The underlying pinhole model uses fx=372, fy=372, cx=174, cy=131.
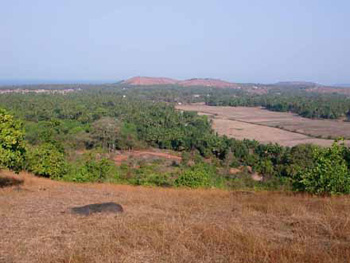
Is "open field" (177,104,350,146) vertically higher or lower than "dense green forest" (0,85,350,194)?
lower

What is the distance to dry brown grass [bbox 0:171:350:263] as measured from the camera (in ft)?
17.5

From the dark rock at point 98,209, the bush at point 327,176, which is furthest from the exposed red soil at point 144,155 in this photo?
the dark rock at point 98,209

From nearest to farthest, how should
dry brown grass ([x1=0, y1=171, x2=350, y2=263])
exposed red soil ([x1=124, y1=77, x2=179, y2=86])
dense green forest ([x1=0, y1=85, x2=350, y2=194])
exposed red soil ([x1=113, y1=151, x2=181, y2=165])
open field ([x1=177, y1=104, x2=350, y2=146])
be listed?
dry brown grass ([x1=0, y1=171, x2=350, y2=263])
dense green forest ([x1=0, y1=85, x2=350, y2=194])
exposed red soil ([x1=113, y1=151, x2=181, y2=165])
open field ([x1=177, y1=104, x2=350, y2=146])
exposed red soil ([x1=124, y1=77, x2=179, y2=86])

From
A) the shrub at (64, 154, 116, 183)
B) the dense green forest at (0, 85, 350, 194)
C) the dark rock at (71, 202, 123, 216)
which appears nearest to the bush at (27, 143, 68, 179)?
the dense green forest at (0, 85, 350, 194)

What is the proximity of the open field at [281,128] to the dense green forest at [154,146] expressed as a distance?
5576 millimetres

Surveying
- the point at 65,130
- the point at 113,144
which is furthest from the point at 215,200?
the point at 65,130

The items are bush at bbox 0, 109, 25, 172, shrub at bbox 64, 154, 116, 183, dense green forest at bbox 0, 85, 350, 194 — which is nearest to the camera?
bush at bbox 0, 109, 25, 172

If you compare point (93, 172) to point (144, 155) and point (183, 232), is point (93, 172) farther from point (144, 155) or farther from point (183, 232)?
point (144, 155)

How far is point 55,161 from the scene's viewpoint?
64.7ft

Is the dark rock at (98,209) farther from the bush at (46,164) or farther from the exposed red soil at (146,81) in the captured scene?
the exposed red soil at (146,81)

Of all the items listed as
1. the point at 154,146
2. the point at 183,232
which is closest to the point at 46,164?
the point at 183,232

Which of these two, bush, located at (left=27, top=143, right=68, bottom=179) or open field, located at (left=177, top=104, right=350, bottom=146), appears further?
open field, located at (left=177, top=104, right=350, bottom=146)

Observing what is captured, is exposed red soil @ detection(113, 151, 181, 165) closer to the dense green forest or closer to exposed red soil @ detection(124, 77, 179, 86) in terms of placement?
the dense green forest

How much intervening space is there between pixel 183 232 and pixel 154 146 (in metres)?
40.6
